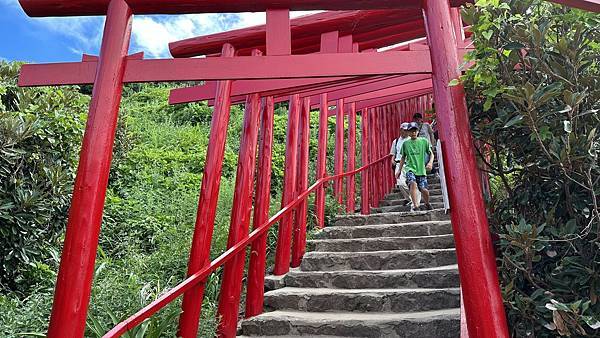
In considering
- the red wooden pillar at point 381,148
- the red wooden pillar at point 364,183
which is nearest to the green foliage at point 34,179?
the red wooden pillar at point 364,183

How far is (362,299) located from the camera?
4.40m

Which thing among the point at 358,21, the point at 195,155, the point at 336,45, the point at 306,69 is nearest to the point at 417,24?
the point at 358,21

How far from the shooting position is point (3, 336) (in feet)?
12.0

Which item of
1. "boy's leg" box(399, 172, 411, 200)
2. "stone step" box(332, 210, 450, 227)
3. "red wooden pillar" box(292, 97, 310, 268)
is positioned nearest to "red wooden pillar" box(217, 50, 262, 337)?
"red wooden pillar" box(292, 97, 310, 268)

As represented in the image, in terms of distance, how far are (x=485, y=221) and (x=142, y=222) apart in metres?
5.55

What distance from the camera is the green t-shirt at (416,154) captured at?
6746 mm

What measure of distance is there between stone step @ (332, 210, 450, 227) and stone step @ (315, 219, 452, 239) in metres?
0.26

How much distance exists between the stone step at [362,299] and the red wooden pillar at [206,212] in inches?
38.2

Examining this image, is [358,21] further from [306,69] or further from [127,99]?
[127,99]

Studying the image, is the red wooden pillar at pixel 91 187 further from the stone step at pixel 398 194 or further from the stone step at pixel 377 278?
the stone step at pixel 398 194

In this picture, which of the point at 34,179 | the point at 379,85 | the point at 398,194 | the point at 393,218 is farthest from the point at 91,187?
the point at 398,194

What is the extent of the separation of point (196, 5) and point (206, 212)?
1606 mm

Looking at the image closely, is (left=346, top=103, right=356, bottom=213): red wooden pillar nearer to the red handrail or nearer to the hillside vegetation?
the hillside vegetation

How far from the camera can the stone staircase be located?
3992 mm
